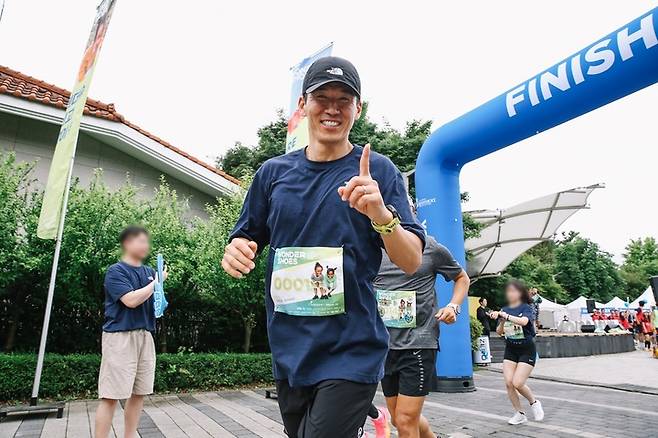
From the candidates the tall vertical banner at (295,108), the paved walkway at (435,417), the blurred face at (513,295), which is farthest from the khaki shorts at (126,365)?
the blurred face at (513,295)

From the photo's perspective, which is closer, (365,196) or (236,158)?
(365,196)

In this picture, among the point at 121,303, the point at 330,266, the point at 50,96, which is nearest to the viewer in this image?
the point at 330,266

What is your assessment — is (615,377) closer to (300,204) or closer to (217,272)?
(217,272)

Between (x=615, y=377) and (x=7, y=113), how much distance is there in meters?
14.8

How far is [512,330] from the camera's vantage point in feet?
20.1

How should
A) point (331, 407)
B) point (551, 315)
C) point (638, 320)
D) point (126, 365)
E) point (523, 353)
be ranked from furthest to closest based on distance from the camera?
point (551, 315)
point (638, 320)
point (523, 353)
point (126, 365)
point (331, 407)

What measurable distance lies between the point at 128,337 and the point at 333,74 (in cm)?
330

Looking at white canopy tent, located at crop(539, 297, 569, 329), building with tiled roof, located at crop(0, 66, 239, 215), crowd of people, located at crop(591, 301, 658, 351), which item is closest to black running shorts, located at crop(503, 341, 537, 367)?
building with tiled roof, located at crop(0, 66, 239, 215)

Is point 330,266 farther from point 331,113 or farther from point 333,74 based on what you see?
point 333,74

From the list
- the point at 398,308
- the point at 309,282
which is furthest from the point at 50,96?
the point at 309,282

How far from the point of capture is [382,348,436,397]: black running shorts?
10.9 feet

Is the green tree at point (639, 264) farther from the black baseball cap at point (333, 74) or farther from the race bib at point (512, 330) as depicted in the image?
the black baseball cap at point (333, 74)

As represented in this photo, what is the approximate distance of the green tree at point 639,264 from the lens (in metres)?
55.7

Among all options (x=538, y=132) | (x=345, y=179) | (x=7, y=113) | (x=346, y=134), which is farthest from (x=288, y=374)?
(x=7, y=113)
